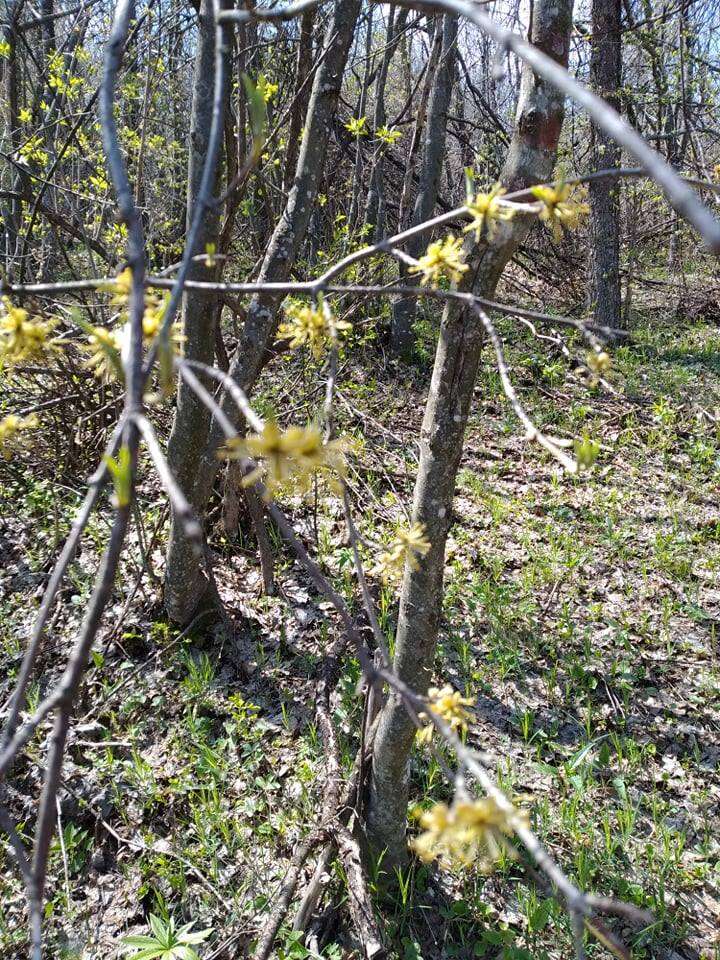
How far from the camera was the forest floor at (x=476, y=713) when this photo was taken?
88.9 inches

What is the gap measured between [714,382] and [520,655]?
353cm

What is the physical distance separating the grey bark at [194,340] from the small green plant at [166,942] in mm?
1269

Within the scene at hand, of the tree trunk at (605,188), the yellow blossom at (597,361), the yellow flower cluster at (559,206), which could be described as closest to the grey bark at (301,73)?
the yellow flower cluster at (559,206)

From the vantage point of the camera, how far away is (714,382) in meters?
5.40

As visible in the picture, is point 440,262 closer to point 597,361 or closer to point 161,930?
point 597,361

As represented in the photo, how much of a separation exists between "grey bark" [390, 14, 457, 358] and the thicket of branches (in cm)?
2

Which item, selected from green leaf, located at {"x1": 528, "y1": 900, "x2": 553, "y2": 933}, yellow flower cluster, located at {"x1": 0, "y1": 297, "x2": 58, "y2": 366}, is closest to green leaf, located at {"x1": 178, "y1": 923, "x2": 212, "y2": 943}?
green leaf, located at {"x1": 528, "y1": 900, "x2": 553, "y2": 933}

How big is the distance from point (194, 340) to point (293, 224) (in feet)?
1.90

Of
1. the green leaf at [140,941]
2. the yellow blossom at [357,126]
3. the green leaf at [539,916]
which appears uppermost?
the yellow blossom at [357,126]

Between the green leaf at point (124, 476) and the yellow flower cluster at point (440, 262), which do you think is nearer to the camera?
the green leaf at point (124, 476)

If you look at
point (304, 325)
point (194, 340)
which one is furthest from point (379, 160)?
point (304, 325)

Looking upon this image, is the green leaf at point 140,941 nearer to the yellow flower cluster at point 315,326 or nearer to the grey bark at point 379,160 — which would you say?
the yellow flower cluster at point 315,326

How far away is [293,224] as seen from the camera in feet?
8.25

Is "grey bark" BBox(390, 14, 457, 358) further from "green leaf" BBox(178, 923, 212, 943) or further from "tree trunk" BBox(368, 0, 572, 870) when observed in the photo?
"green leaf" BBox(178, 923, 212, 943)
